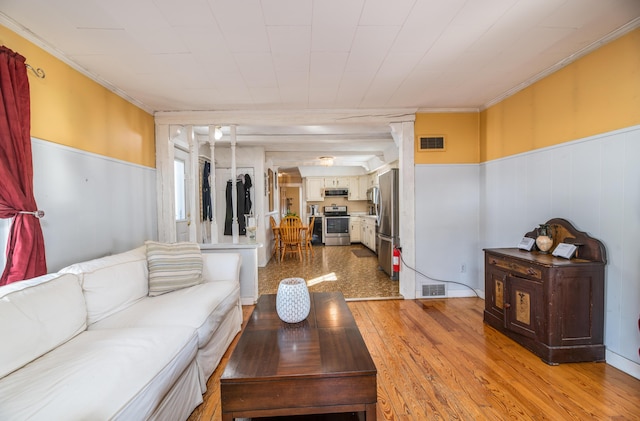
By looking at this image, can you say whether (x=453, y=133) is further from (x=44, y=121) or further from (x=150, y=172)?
(x=44, y=121)

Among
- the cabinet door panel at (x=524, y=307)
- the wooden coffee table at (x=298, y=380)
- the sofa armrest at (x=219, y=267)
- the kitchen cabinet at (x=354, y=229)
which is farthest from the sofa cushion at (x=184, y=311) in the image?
the kitchen cabinet at (x=354, y=229)

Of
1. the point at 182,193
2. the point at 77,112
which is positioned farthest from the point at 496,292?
the point at 182,193

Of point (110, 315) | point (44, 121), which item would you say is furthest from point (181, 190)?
point (110, 315)

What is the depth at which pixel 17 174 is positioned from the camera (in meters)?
1.66

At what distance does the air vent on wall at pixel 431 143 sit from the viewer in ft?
11.4

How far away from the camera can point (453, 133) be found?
11.5 feet

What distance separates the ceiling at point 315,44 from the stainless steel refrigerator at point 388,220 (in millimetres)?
1459

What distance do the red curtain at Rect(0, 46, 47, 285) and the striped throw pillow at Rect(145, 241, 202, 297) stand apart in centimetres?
66

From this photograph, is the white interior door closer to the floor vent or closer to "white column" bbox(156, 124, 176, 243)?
"white column" bbox(156, 124, 176, 243)

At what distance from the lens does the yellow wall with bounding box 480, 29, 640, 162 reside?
190 centimetres

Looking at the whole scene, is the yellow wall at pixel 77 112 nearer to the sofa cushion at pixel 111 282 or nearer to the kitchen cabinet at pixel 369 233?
the sofa cushion at pixel 111 282

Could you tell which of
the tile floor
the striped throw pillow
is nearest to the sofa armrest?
the striped throw pillow

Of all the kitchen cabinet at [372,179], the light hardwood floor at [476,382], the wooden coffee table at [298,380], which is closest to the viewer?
the wooden coffee table at [298,380]

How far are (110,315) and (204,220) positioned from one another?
3.28 meters
